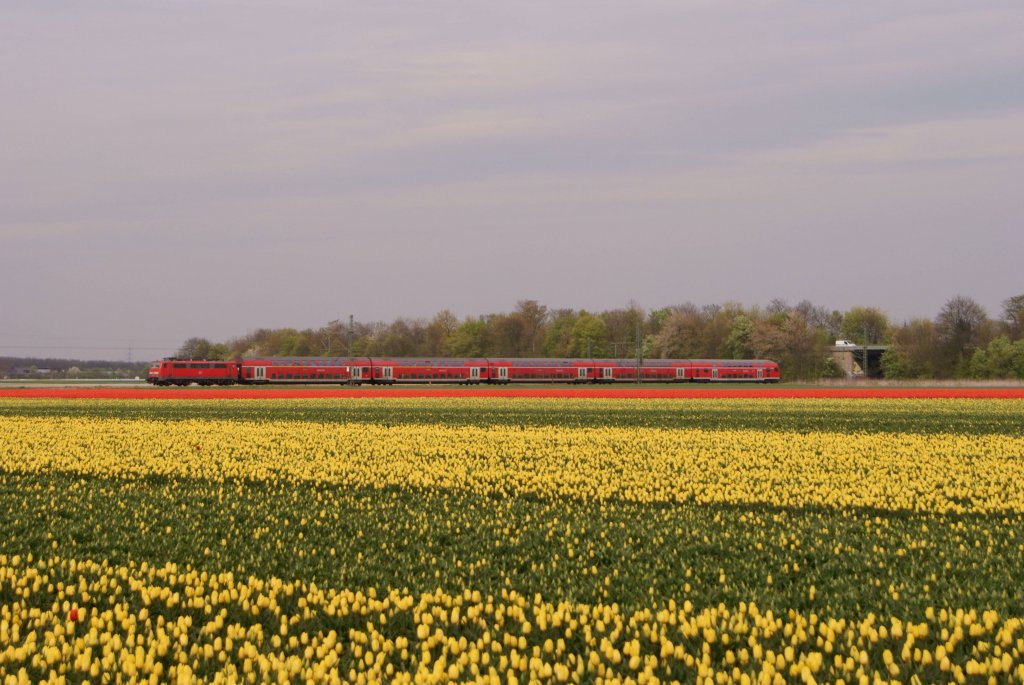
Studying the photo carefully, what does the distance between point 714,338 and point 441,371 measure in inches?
2580

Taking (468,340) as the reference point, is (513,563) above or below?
below

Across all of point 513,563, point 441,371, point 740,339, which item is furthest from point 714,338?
point 513,563

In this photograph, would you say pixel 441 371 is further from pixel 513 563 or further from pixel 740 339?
pixel 513 563

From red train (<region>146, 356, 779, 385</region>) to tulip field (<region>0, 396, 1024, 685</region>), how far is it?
60156 mm

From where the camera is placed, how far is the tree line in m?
112

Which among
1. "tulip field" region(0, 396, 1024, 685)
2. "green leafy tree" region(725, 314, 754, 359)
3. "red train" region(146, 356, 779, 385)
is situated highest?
"green leafy tree" region(725, 314, 754, 359)

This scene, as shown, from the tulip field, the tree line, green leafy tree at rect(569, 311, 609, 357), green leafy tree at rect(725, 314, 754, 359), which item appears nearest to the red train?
the tree line

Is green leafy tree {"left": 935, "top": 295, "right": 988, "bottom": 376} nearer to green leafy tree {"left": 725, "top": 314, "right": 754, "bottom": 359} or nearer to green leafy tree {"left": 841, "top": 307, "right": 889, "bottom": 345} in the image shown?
green leafy tree {"left": 725, "top": 314, "right": 754, "bottom": 359}

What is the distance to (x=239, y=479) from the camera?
67.3 feet

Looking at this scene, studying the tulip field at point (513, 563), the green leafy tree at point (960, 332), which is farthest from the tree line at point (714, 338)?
the tulip field at point (513, 563)

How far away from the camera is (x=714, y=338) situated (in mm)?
146250

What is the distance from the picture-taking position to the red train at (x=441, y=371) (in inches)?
3334

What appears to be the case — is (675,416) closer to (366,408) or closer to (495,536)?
(366,408)

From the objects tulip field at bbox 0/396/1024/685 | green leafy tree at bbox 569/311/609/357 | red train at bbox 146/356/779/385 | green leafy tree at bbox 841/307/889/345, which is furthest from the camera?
green leafy tree at bbox 841/307/889/345
